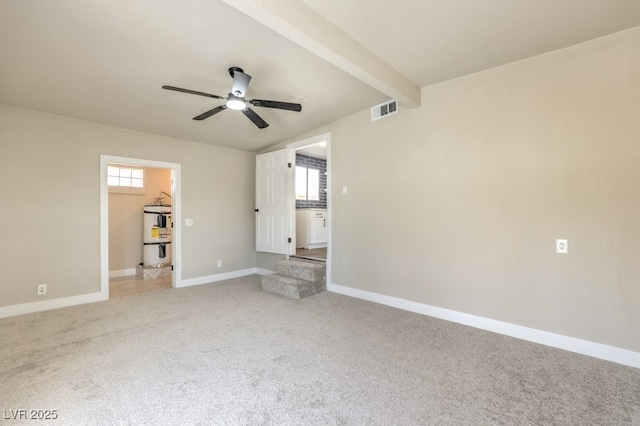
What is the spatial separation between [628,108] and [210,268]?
5.84 meters

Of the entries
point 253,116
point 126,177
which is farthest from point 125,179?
point 253,116

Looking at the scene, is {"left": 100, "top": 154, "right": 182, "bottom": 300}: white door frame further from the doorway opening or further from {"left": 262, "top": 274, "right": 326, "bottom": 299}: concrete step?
the doorway opening

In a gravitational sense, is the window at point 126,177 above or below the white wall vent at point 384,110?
below

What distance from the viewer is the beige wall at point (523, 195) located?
7.71ft

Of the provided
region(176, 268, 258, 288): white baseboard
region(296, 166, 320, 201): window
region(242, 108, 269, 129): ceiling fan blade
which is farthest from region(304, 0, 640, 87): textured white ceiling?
region(296, 166, 320, 201): window

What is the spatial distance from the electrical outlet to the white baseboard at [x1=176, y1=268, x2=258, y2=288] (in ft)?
16.4

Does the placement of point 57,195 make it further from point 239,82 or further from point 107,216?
point 239,82

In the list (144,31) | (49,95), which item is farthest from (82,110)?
(144,31)

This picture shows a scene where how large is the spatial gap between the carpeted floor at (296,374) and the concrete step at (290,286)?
29.0 inches

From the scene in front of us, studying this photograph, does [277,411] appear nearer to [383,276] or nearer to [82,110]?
[383,276]

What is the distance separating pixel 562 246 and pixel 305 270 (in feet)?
10.4

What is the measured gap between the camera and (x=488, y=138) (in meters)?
3.01

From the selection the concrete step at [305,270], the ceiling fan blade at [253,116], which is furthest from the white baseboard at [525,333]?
the ceiling fan blade at [253,116]

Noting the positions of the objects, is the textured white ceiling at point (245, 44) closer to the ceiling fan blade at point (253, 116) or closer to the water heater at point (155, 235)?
the ceiling fan blade at point (253, 116)
